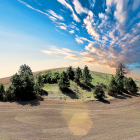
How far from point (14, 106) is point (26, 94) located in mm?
4998

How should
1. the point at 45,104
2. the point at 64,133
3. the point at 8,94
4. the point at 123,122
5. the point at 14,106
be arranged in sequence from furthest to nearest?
1. the point at 8,94
2. the point at 45,104
3. the point at 14,106
4. the point at 123,122
5. the point at 64,133

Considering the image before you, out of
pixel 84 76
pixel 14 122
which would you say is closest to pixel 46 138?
pixel 14 122

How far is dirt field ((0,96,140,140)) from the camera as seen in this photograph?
12.6 metres

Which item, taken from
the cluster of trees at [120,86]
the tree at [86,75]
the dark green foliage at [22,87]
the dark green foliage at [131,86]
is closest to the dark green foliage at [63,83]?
the dark green foliage at [22,87]

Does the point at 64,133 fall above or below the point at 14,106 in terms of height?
below

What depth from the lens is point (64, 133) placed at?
12.9 metres

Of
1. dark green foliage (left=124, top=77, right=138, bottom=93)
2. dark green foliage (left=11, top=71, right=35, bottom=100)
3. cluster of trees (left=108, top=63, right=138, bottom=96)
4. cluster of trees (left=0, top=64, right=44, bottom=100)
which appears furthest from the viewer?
dark green foliage (left=124, top=77, right=138, bottom=93)

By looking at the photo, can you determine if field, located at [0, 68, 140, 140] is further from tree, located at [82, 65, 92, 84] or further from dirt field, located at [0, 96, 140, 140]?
tree, located at [82, 65, 92, 84]

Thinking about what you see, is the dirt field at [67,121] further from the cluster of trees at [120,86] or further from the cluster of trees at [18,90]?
the cluster of trees at [120,86]

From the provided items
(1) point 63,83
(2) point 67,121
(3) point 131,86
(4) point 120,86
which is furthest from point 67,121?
(3) point 131,86

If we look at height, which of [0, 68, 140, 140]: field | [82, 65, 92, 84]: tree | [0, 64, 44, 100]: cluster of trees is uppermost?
[82, 65, 92, 84]: tree

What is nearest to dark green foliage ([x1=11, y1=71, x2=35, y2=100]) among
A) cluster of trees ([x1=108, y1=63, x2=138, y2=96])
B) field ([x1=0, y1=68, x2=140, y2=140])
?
field ([x1=0, y1=68, x2=140, y2=140])

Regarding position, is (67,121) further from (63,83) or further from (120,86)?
(120,86)

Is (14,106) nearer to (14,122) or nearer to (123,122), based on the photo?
(14,122)
